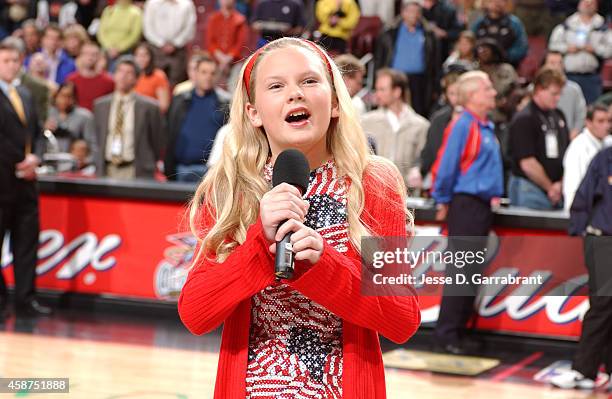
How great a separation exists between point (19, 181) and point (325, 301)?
6867mm

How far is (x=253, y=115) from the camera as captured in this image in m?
2.37

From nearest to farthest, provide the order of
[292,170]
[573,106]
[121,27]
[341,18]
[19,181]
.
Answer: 1. [292,170]
2. [19,181]
3. [573,106]
4. [341,18]
5. [121,27]

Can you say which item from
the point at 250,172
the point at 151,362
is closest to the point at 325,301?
the point at 250,172

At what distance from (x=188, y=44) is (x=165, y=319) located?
6265 millimetres

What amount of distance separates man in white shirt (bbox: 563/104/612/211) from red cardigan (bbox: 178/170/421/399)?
18.8ft

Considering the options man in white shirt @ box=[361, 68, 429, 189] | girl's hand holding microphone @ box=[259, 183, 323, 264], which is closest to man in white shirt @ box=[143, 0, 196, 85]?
man in white shirt @ box=[361, 68, 429, 189]

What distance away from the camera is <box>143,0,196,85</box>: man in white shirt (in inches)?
515

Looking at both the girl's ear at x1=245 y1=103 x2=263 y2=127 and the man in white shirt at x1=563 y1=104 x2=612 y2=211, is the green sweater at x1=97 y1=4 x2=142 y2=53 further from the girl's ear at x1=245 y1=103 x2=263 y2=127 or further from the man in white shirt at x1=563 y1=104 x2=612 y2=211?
the girl's ear at x1=245 y1=103 x2=263 y2=127

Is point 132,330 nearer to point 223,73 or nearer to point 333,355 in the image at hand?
point 223,73

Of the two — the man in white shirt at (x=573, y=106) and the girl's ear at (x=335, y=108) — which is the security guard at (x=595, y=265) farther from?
the girl's ear at (x=335, y=108)

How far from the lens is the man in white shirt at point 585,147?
304 inches

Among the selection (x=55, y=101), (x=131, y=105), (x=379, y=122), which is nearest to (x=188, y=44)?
(x=55, y=101)

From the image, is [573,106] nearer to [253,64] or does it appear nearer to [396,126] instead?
[396,126]

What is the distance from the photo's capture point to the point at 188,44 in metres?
14.0
